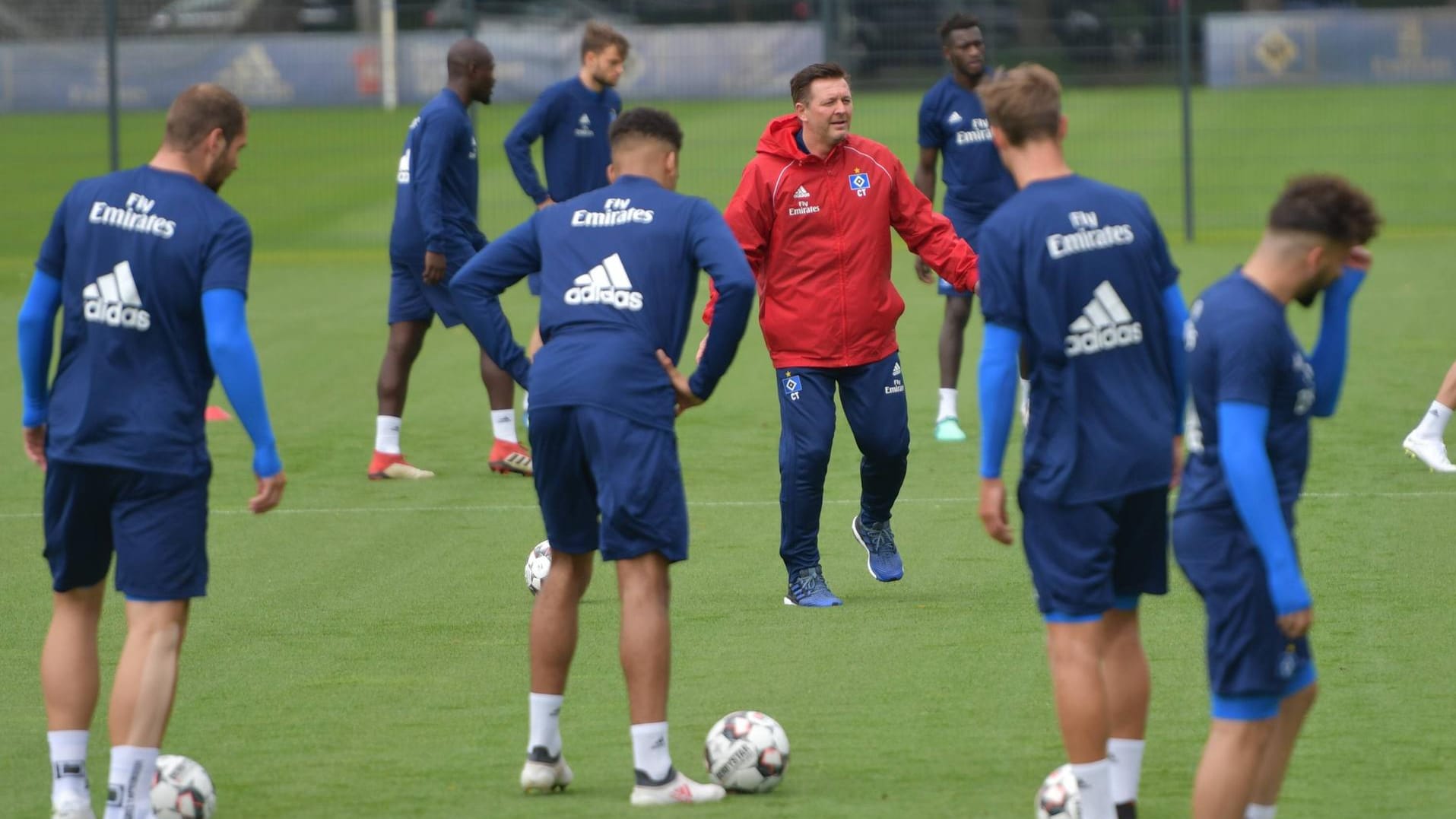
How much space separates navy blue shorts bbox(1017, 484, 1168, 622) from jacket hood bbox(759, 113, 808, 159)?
113 inches

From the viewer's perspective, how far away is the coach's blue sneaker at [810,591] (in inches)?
308

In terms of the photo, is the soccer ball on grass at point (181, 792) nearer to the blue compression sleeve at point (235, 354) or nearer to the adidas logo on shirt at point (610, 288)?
the blue compression sleeve at point (235, 354)

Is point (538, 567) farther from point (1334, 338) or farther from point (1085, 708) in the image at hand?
point (1334, 338)

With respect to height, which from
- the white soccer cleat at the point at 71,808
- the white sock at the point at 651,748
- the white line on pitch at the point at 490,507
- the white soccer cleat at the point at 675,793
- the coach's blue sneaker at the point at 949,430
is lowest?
the white line on pitch at the point at 490,507

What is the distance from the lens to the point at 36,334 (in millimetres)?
5387

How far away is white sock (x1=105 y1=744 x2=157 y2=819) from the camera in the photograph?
16.6 feet

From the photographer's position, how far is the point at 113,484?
518cm

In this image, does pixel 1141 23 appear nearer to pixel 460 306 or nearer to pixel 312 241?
pixel 312 241

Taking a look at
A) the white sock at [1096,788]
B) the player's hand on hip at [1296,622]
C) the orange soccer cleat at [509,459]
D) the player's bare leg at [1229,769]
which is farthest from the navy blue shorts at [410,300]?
the player's hand on hip at [1296,622]

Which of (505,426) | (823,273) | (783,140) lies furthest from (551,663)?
(505,426)

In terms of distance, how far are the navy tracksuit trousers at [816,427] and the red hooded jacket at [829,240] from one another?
0.26ft

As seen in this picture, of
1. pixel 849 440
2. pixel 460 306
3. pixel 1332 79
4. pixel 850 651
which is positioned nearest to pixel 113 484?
pixel 460 306

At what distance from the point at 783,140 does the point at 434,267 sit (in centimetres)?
339

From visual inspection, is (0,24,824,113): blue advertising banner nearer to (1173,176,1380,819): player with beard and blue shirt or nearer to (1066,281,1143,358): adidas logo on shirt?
(1066,281,1143,358): adidas logo on shirt
